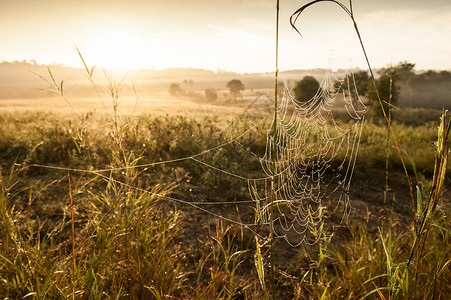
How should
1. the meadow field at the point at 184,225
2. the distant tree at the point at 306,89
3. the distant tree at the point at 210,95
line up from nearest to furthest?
the meadow field at the point at 184,225
the distant tree at the point at 306,89
the distant tree at the point at 210,95

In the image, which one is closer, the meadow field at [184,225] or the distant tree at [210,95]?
the meadow field at [184,225]

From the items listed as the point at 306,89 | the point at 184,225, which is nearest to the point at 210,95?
the point at 306,89

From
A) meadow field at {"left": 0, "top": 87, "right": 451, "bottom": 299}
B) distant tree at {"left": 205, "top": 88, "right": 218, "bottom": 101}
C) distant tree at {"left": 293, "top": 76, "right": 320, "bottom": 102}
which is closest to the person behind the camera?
meadow field at {"left": 0, "top": 87, "right": 451, "bottom": 299}

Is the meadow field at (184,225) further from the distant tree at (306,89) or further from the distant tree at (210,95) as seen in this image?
the distant tree at (210,95)

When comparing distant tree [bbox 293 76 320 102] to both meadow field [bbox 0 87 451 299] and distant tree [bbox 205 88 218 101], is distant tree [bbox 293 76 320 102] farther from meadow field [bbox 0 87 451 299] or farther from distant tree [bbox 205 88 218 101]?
→ distant tree [bbox 205 88 218 101]

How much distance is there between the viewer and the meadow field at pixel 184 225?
1.53 meters

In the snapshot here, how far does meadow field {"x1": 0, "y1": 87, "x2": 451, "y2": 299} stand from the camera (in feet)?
5.01

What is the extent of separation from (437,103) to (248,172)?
2056 inches

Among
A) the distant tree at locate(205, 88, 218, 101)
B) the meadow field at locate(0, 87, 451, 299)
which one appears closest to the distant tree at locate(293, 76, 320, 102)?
the meadow field at locate(0, 87, 451, 299)

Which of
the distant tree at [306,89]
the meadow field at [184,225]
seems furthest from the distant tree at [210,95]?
the meadow field at [184,225]

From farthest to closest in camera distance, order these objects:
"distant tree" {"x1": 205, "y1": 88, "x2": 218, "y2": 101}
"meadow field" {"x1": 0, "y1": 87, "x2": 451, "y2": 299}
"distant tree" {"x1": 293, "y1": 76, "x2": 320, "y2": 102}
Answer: "distant tree" {"x1": 205, "y1": 88, "x2": 218, "y2": 101}
"distant tree" {"x1": 293, "y1": 76, "x2": 320, "y2": 102}
"meadow field" {"x1": 0, "y1": 87, "x2": 451, "y2": 299}

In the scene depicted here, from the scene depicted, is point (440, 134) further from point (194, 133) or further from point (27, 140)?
point (27, 140)

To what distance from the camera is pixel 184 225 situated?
3.41 metres

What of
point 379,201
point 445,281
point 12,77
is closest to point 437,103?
point 379,201
